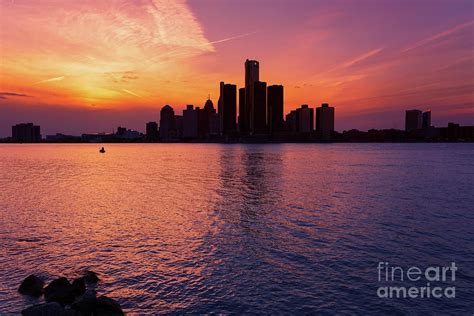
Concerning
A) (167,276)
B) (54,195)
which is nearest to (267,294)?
(167,276)

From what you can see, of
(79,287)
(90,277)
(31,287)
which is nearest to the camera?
(79,287)

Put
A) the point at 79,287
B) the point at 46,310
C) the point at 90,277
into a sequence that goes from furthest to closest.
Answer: the point at 90,277 → the point at 79,287 → the point at 46,310

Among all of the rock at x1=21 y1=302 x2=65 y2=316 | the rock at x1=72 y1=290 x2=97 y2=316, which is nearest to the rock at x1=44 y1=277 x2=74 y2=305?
the rock at x1=72 y1=290 x2=97 y2=316

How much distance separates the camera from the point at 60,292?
1720cm

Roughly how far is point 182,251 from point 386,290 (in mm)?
14002

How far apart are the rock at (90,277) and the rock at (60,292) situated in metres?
1.87

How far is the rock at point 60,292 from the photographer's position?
16922 mm

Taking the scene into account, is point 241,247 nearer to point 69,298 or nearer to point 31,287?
point 69,298

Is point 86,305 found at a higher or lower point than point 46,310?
lower

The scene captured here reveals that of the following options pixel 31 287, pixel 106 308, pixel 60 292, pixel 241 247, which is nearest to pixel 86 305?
pixel 106 308

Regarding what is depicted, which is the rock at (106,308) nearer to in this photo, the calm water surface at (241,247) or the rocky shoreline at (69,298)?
the rocky shoreline at (69,298)

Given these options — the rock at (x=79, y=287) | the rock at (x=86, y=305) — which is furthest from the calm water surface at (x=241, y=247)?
the rock at (x=86, y=305)

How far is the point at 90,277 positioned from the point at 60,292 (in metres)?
2.54

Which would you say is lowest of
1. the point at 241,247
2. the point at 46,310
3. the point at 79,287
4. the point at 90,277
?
the point at 241,247
